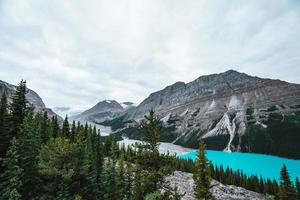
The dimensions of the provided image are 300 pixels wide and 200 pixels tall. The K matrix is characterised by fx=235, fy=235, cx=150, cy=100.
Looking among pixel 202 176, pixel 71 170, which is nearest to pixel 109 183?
pixel 71 170

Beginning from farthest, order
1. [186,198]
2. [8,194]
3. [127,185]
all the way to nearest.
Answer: [186,198], [127,185], [8,194]

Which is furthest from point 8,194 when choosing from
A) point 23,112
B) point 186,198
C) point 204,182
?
point 186,198

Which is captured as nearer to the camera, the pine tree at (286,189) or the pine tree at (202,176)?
the pine tree at (202,176)

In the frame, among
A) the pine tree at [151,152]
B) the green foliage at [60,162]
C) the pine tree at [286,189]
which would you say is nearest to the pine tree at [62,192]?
the green foliage at [60,162]

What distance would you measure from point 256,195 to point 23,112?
8292 cm

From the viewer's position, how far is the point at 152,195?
16.5 meters

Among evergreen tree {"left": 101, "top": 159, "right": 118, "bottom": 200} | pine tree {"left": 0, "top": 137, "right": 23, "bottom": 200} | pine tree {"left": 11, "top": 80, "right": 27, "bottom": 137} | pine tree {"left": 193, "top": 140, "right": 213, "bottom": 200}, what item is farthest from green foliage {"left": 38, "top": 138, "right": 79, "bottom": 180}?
pine tree {"left": 193, "top": 140, "right": 213, "bottom": 200}

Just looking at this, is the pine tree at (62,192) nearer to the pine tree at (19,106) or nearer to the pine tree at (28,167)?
the pine tree at (28,167)

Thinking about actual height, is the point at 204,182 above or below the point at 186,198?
above

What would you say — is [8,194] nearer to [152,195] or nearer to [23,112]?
[23,112]

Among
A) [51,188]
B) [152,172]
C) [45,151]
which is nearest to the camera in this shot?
[152,172]

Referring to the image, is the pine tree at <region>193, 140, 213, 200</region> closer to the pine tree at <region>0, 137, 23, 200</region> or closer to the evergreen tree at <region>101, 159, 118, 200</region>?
the pine tree at <region>0, 137, 23, 200</region>

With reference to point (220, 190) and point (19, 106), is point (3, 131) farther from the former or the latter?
point (220, 190)

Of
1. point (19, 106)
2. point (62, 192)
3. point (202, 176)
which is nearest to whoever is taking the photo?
point (202, 176)
